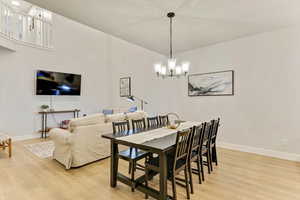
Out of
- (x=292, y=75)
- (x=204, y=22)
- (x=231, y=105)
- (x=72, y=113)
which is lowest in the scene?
(x=72, y=113)

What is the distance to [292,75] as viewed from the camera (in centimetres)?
336

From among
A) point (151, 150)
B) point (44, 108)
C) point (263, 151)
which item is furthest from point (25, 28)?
point (263, 151)

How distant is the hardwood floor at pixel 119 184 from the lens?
2.21 metres

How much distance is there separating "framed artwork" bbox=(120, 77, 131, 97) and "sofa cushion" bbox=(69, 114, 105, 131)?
3.29 m

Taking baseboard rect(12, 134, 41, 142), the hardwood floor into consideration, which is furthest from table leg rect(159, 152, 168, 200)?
baseboard rect(12, 134, 41, 142)

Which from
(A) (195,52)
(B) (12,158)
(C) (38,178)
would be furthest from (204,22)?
(B) (12,158)

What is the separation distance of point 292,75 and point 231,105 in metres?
1.32

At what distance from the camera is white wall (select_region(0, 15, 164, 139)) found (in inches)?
192

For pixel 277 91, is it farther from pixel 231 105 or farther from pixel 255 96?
pixel 231 105

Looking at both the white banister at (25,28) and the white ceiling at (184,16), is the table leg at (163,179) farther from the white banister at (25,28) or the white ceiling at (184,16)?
the white banister at (25,28)

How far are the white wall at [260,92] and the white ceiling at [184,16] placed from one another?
1.18 ft

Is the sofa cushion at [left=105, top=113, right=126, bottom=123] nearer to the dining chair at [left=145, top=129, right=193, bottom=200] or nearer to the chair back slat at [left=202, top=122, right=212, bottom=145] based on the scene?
the dining chair at [left=145, top=129, right=193, bottom=200]

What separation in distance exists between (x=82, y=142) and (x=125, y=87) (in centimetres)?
389

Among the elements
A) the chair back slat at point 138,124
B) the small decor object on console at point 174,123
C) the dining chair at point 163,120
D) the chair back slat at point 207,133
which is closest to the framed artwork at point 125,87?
the small decor object on console at point 174,123
